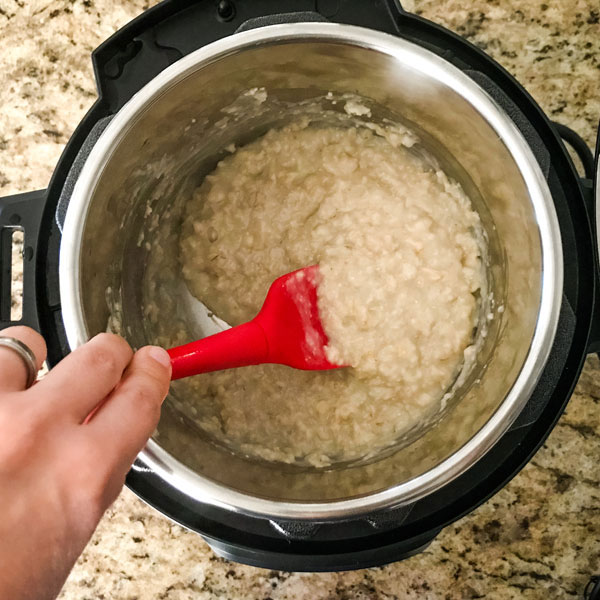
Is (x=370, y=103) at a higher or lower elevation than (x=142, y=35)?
lower

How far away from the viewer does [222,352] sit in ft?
3.34

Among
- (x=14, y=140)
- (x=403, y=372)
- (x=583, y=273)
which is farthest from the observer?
(x=14, y=140)

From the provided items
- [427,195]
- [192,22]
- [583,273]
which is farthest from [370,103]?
[583,273]

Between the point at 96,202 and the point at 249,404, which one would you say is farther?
the point at 249,404

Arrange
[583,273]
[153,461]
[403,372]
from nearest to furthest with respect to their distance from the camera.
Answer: [153,461]
[583,273]
[403,372]

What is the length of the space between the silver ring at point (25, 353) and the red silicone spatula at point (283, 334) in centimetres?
36

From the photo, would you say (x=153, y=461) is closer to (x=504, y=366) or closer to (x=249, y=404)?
(x=249, y=404)

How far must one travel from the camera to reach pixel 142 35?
105 centimetres

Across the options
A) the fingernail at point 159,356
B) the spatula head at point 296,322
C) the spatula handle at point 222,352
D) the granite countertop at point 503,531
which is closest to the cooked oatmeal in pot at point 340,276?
the spatula head at point 296,322

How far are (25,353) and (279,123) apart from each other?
805 millimetres

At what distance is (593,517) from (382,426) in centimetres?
49

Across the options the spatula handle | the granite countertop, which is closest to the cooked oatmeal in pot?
the spatula handle

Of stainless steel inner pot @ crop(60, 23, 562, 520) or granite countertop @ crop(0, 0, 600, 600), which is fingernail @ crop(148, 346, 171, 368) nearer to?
stainless steel inner pot @ crop(60, 23, 562, 520)

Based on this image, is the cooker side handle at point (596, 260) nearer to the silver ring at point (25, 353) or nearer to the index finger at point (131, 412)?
the index finger at point (131, 412)
